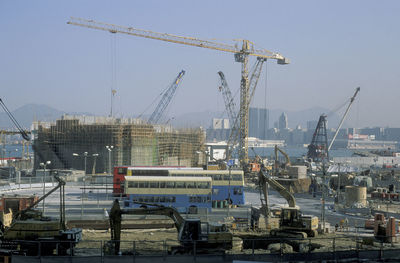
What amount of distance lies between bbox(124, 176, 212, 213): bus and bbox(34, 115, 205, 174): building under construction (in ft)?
92.7

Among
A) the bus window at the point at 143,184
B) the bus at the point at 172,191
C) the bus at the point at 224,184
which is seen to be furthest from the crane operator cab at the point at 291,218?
the bus window at the point at 143,184

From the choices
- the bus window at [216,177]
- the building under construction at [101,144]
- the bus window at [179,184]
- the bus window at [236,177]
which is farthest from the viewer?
the building under construction at [101,144]

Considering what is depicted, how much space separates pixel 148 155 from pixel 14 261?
169 ft

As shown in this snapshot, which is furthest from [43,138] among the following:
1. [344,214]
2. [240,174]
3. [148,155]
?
[344,214]

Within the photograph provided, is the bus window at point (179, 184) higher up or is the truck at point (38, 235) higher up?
the bus window at point (179, 184)

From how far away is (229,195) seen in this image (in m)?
38.3

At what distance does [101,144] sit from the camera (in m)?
67.9

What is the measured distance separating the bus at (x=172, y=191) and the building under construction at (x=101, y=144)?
28.2m

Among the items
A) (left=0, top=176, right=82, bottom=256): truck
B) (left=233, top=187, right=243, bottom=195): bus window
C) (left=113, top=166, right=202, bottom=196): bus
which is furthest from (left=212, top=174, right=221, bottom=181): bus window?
(left=0, top=176, right=82, bottom=256): truck

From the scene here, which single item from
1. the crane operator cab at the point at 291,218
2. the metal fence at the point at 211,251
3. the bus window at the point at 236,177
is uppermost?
the bus window at the point at 236,177

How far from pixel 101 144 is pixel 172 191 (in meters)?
34.2

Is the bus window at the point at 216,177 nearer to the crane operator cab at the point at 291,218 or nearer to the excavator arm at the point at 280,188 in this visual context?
the excavator arm at the point at 280,188

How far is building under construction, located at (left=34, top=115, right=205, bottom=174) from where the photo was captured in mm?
67125

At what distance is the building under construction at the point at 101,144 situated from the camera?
2643 inches
